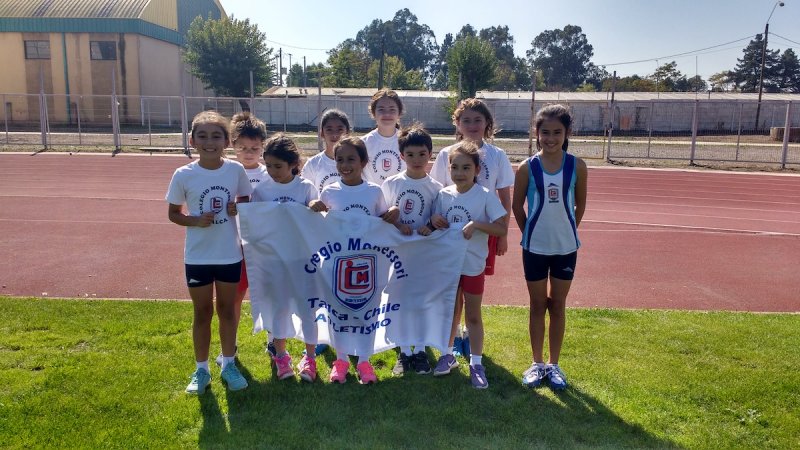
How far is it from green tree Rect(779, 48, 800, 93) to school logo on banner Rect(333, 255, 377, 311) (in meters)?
82.9

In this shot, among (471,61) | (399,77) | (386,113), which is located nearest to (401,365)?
(386,113)

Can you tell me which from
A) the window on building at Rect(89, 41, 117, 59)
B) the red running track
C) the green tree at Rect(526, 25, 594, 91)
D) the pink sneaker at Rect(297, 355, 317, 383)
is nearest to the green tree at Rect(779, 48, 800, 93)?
the green tree at Rect(526, 25, 594, 91)

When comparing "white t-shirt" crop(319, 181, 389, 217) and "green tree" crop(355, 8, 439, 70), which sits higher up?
"green tree" crop(355, 8, 439, 70)

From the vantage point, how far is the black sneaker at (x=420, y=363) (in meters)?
4.38

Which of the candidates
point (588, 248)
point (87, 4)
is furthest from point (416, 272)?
point (87, 4)

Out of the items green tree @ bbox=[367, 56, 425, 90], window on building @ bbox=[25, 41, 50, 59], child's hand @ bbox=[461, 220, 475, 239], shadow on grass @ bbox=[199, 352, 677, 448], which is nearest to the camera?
shadow on grass @ bbox=[199, 352, 677, 448]

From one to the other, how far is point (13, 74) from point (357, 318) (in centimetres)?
4591

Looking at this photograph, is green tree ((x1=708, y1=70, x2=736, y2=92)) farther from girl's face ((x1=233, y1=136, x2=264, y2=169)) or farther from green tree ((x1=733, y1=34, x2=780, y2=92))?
girl's face ((x1=233, y1=136, x2=264, y2=169))

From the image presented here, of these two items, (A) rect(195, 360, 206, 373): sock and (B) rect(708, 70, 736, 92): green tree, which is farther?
(B) rect(708, 70, 736, 92): green tree

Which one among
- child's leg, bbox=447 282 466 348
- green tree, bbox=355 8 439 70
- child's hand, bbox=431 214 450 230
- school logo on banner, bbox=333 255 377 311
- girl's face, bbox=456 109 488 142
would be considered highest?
green tree, bbox=355 8 439 70

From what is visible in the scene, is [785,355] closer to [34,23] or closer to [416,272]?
[416,272]

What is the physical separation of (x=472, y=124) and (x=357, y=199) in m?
1.04

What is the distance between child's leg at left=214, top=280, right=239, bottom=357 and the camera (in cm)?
408

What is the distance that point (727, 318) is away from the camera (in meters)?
5.57
